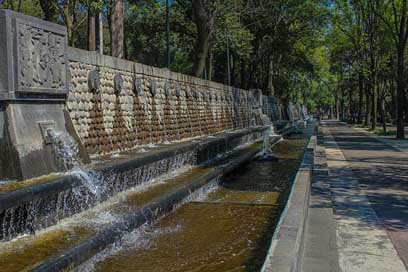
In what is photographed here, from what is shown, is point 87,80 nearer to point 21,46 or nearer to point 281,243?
point 21,46

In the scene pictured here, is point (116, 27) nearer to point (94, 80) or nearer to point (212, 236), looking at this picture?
point (94, 80)

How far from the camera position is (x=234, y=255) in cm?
603

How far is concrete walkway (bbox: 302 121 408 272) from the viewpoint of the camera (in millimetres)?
5812

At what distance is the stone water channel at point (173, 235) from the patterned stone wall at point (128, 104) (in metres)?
2.00

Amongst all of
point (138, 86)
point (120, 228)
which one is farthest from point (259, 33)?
point (120, 228)

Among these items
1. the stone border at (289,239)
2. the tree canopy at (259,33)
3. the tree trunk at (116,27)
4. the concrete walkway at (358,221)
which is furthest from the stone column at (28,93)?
the tree trunk at (116,27)

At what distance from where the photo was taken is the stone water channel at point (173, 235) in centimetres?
558

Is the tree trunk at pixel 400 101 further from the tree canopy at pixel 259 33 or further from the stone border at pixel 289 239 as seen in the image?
the stone border at pixel 289 239

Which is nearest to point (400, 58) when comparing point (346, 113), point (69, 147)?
point (69, 147)

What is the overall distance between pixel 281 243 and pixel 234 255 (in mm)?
923

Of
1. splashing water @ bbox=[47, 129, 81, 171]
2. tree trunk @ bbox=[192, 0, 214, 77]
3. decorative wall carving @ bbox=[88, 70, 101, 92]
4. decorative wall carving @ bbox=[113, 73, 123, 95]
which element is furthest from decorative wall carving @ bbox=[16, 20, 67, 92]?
tree trunk @ bbox=[192, 0, 214, 77]

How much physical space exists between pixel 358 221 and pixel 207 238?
2.41 m

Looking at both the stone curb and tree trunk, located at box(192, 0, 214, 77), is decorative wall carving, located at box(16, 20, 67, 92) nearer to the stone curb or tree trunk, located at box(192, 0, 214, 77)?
the stone curb

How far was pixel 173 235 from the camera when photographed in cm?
701
